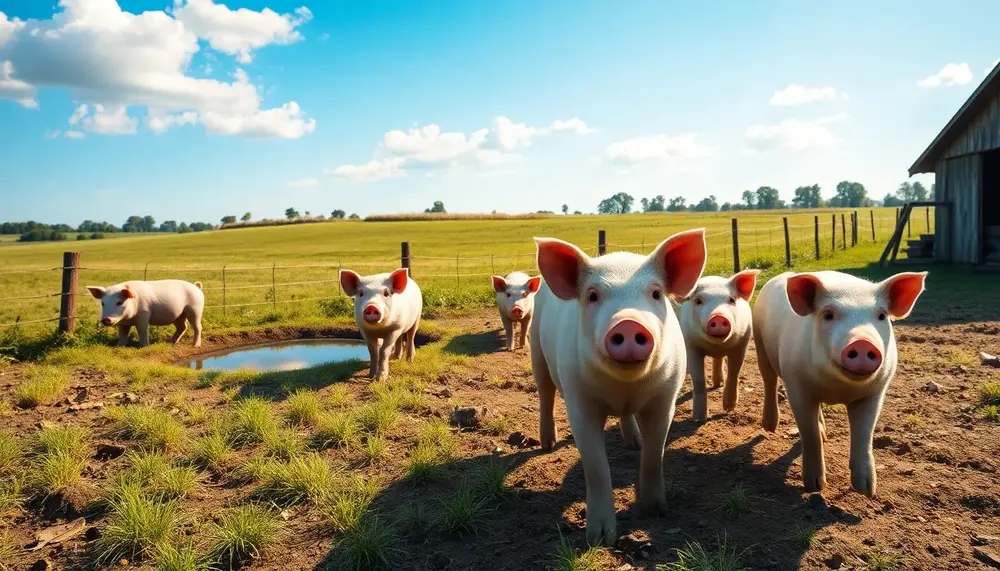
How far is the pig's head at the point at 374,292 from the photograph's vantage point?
6.95m

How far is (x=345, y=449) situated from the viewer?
4.74 m

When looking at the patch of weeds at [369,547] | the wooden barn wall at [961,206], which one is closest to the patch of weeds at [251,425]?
the patch of weeds at [369,547]

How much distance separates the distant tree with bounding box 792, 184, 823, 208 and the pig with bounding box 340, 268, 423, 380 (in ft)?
426

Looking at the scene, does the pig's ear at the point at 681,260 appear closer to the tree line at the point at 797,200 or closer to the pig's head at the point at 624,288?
the pig's head at the point at 624,288

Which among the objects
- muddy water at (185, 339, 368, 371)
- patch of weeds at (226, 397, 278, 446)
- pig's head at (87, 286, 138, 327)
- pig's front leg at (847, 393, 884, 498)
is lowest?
muddy water at (185, 339, 368, 371)

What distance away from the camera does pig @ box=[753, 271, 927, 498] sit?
10.7 ft

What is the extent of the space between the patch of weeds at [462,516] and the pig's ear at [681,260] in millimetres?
1753

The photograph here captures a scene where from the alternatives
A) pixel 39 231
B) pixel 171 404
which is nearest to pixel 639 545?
pixel 171 404

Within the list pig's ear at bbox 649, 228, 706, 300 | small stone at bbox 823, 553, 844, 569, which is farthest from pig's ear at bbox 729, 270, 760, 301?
small stone at bbox 823, 553, 844, 569

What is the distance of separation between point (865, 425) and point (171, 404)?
6369 millimetres

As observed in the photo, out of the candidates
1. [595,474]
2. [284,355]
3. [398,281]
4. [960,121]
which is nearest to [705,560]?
[595,474]

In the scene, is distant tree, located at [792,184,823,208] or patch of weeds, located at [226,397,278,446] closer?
patch of weeds, located at [226,397,278,446]

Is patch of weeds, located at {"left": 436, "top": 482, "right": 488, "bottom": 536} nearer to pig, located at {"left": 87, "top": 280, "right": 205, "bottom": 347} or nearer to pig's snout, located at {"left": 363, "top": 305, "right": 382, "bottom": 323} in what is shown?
pig's snout, located at {"left": 363, "top": 305, "right": 382, "bottom": 323}

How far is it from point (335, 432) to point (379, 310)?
2.25m
